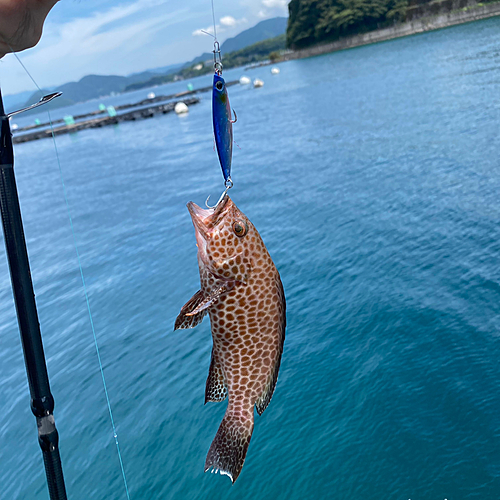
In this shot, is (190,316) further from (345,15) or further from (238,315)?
(345,15)

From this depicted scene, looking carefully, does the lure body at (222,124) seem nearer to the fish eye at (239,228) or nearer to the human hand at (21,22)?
the fish eye at (239,228)

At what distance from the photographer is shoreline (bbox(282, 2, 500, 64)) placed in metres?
69.3

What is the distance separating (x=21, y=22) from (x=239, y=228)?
1428 mm

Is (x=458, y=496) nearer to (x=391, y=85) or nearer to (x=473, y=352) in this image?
(x=473, y=352)

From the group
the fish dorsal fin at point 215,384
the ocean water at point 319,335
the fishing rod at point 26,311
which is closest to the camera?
the fishing rod at point 26,311

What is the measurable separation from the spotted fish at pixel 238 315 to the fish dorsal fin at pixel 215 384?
107 millimetres

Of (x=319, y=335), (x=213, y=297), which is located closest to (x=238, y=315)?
(x=213, y=297)

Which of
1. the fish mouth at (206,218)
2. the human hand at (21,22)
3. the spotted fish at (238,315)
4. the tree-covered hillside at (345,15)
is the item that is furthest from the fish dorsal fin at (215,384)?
the tree-covered hillside at (345,15)

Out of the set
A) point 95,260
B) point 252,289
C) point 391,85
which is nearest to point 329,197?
point 95,260

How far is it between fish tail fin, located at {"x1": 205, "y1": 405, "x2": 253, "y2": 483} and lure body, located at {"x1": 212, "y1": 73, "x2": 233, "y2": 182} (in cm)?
127

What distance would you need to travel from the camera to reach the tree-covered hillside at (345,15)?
84.6 m

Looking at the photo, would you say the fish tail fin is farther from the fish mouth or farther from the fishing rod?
the fish mouth

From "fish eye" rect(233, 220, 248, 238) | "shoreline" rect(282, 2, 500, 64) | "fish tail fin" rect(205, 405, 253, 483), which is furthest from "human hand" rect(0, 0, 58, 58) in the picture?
"shoreline" rect(282, 2, 500, 64)

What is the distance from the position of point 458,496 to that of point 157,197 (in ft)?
53.0
